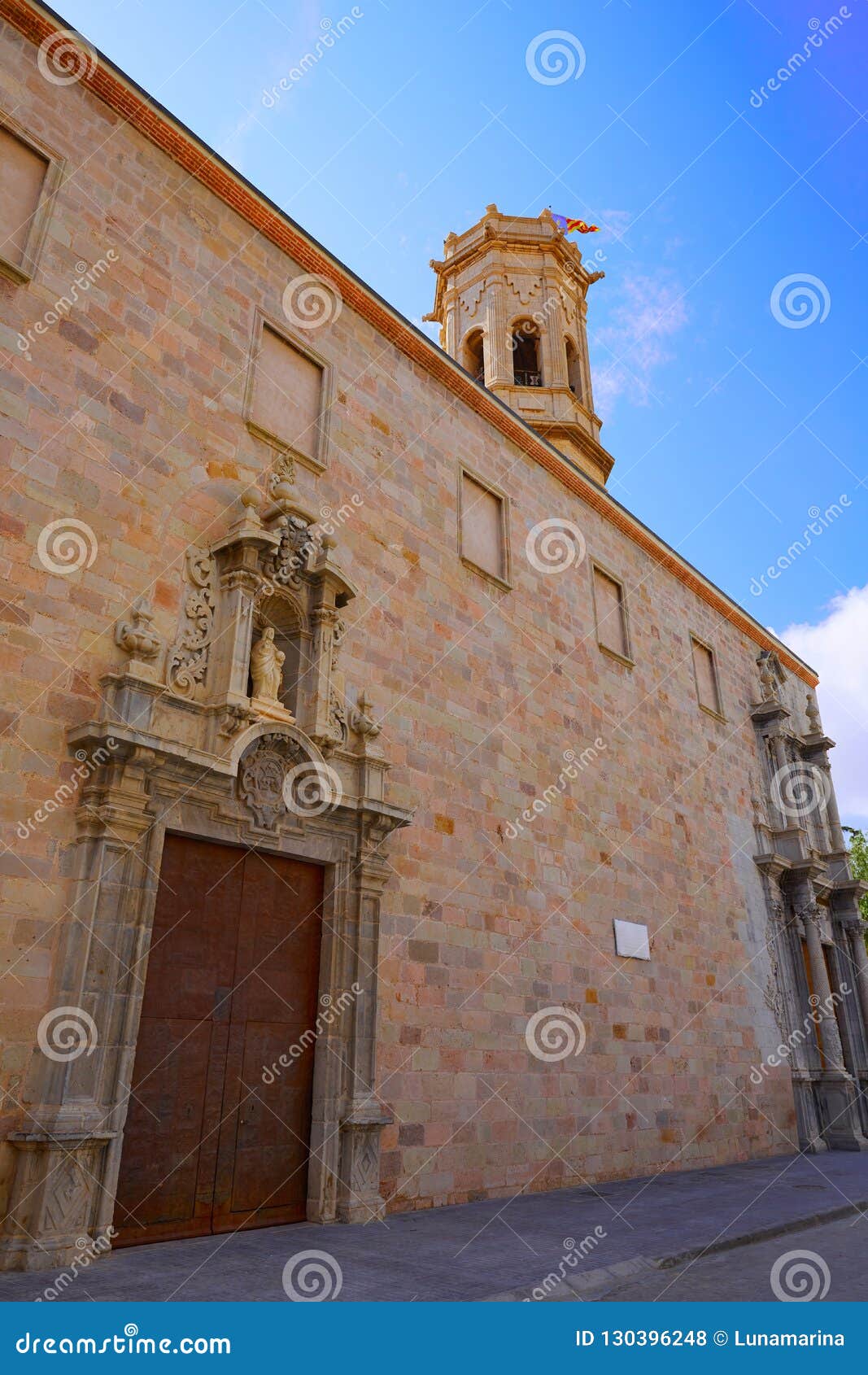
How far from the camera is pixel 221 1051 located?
6953 mm

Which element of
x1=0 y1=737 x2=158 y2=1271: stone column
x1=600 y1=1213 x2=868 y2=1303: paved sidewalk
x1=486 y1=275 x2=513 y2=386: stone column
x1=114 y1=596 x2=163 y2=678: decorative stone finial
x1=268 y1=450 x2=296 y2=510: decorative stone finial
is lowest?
x1=600 y1=1213 x2=868 y2=1303: paved sidewalk

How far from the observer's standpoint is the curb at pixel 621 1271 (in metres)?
4.98

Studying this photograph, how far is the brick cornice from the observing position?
8.15m

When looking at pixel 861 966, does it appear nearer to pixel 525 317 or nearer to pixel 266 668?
pixel 266 668

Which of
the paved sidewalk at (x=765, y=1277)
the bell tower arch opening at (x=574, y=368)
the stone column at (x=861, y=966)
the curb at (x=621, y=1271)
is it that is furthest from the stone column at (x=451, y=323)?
the paved sidewalk at (x=765, y=1277)

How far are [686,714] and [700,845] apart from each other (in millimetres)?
2245

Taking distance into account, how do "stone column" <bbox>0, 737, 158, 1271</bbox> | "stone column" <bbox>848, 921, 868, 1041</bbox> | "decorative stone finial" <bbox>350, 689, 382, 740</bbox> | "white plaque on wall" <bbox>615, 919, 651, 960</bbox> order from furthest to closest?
"stone column" <bbox>848, 921, 868, 1041</bbox> → "white plaque on wall" <bbox>615, 919, 651, 960</bbox> → "decorative stone finial" <bbox>350, 689, 382, 740</bbox> → "stone column" <bbox>0, 737, 158, 1271</bbox>

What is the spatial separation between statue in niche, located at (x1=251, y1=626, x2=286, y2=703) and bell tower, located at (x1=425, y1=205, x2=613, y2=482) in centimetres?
1268

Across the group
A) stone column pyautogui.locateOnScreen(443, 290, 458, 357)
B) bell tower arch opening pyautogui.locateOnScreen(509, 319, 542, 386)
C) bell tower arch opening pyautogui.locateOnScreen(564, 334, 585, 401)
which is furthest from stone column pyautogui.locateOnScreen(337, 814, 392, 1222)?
stone column pyautogui.locateOnScreen(443, 290, 458, 357)

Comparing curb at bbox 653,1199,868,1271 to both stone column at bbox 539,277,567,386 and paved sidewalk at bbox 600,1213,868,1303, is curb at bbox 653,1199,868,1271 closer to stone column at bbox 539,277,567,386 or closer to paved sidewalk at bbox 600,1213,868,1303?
paved sidewalk at bbox 600,1213,868,1303

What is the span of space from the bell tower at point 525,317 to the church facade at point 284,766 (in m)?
6.44

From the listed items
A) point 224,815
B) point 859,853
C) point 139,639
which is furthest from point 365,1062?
point 859,853

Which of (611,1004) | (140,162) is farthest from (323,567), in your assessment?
(611,1004)

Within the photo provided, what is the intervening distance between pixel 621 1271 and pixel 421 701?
546 centimetres
